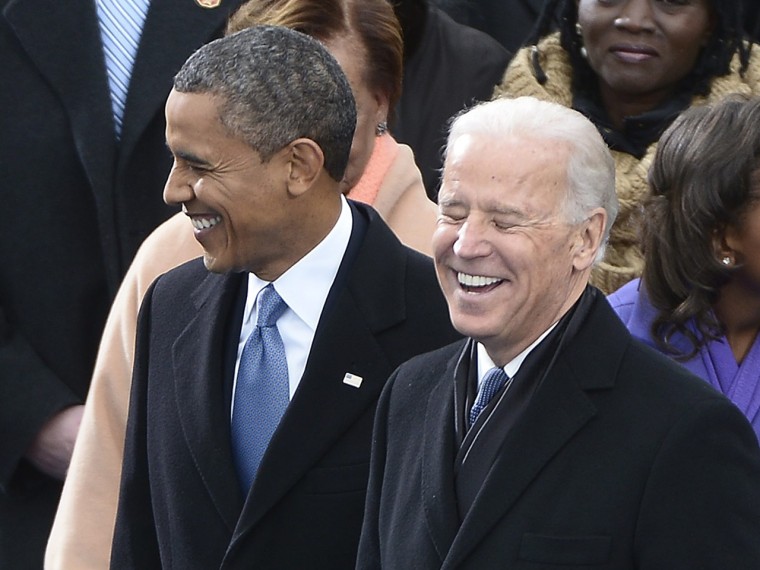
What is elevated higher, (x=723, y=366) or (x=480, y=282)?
(x=480, y=282)

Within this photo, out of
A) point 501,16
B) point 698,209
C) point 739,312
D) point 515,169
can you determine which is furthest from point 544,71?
point 515,169

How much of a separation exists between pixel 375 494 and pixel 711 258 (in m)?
0.95

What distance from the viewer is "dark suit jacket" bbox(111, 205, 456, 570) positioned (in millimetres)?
2783

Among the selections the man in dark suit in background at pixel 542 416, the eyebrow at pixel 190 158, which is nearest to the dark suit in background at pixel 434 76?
the eyebrow at pixel 190 158

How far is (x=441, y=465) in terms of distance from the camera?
2.53 m

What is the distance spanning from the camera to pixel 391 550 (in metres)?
2.58

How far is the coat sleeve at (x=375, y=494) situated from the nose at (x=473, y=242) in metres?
0.33

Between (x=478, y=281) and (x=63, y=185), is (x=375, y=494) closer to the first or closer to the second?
(x=478, y=281)

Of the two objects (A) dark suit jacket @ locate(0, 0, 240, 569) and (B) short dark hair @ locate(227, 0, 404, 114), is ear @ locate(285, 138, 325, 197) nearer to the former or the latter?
(B) short dark hair @ locate(227, 0, 404, 114)

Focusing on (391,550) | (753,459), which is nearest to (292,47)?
(391,550)

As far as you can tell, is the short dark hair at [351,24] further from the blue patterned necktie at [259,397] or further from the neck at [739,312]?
the neck at [739,312]

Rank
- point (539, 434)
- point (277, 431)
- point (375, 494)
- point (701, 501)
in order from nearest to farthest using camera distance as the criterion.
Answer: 1. point (701, 501)
2. point (539, 434)
3. point (375, 494)
4. point (277, 431)

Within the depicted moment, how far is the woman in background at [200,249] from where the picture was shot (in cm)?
323

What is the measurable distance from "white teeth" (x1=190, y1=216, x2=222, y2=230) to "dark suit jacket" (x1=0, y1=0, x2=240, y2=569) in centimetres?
99
